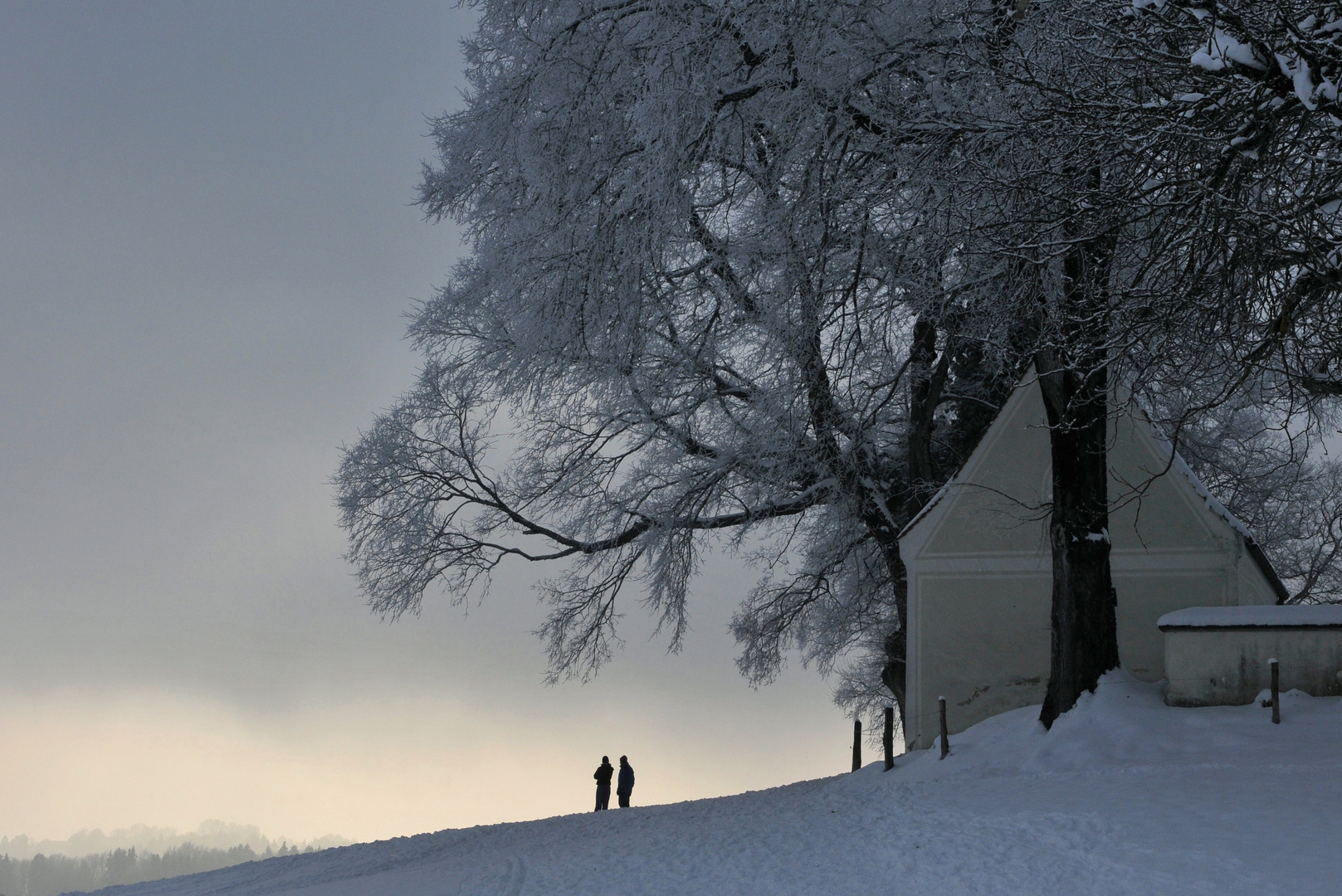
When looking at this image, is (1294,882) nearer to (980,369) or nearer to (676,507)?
(676,507)

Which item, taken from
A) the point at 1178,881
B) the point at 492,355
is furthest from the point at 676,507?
the point at 1178,881

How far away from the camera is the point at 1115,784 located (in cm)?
1123

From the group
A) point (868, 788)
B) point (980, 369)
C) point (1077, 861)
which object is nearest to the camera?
point (1077, 861)

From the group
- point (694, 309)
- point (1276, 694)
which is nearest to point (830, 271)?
point (694, 309)

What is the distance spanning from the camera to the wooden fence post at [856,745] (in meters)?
19.2

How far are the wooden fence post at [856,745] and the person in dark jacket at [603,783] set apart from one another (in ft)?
18.5

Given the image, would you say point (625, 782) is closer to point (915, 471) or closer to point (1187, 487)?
point (915, 471)

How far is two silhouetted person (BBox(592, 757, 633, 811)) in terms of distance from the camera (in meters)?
22.7

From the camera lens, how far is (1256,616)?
13.8 m

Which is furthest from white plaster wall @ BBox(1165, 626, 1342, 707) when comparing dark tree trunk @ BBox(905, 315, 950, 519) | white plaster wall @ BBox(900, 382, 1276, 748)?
dark tree trunk @ BBox(905, 315, 950, 519)

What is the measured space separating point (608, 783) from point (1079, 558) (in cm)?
1209

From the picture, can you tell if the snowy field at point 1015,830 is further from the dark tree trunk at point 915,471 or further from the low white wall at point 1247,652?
the dark tree trunk at point 915,471

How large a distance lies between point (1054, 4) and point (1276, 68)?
9.72 feet

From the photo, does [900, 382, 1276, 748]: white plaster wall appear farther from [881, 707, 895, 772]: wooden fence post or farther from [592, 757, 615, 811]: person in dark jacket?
[592, 757, 615, 811]: person in dark jacket
